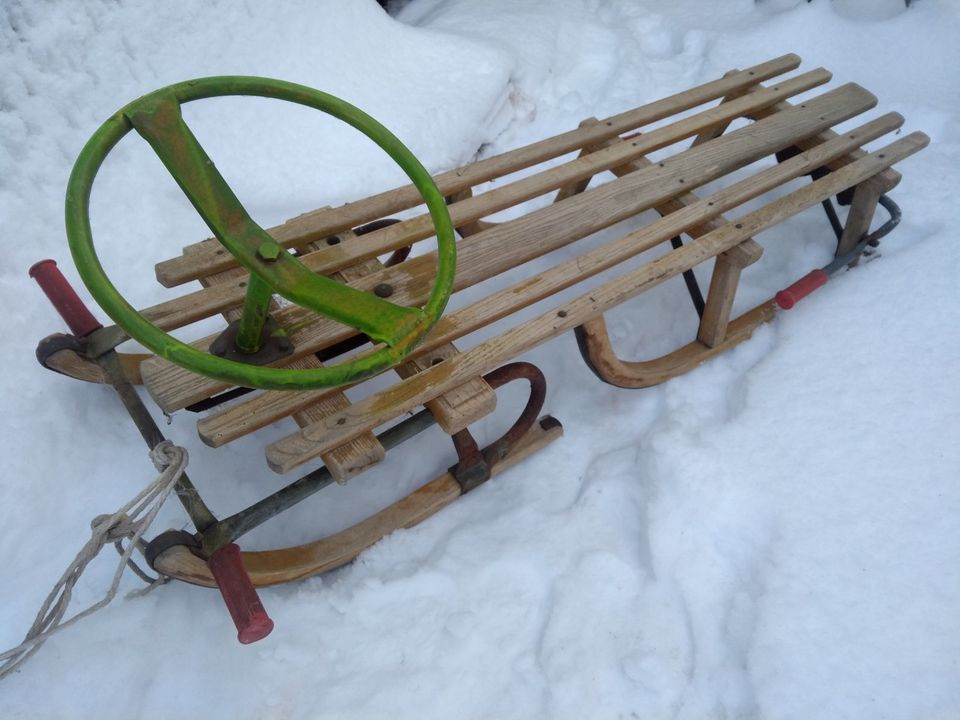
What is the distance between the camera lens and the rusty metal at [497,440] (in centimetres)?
174

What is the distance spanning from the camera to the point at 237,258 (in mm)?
Result: 1050

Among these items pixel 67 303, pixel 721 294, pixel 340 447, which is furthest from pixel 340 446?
pixel 721 294

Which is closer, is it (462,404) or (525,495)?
(462,404)

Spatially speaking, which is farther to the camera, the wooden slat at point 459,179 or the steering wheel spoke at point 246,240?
the wooden slat at point 459,179

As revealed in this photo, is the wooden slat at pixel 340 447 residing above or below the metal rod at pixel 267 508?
above

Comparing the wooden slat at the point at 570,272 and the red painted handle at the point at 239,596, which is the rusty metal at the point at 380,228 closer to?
the wooden slat at the point at 570,272

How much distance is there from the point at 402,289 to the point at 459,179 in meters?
0.50

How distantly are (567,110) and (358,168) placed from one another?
100cm

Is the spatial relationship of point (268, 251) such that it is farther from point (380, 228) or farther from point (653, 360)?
point (653, 360)

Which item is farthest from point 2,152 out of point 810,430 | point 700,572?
point 810,430

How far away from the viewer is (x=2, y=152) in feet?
6.89

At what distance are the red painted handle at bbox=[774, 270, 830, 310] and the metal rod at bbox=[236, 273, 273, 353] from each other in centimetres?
150

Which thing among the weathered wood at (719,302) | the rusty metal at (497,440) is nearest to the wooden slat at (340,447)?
the rusty metal at (497,440)

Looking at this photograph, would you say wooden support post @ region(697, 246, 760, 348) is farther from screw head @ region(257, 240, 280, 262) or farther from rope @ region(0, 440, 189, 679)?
rope @ region(0, 440, 189, 679)
